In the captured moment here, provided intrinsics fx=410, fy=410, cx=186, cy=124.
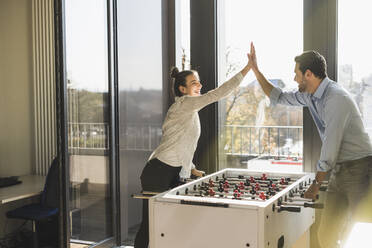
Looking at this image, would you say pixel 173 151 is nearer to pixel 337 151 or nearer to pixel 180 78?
pixel 180 78

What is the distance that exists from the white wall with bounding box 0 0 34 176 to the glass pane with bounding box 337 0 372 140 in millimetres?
2578

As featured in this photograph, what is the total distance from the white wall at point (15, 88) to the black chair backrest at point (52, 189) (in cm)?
27

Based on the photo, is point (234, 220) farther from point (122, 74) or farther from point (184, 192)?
point (122, 74)

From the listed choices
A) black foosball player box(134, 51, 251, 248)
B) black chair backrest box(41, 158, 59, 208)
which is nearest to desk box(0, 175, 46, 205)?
black chair backrest box(41, 158, 59, 208)

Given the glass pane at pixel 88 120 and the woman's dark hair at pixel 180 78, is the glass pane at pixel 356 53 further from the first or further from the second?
the glass pane at pixel 88 120

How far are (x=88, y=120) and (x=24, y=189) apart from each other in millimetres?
745

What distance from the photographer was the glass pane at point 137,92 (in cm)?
372

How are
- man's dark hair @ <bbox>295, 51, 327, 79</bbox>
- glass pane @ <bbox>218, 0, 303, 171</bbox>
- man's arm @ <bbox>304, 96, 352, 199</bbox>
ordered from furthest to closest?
1. glass pane @ <bbox>218, 0, 303, 171</bbox>
2. man's dark hair @ <bbox>295, 51, 327, 79</bbox>
3. man's arm @ <bbox>304, 96, 352, 199</bbox>

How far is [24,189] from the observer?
10.8 feet

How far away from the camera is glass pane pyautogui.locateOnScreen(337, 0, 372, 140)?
10.8ft

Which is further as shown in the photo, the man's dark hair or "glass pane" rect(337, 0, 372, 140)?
"glass pane" rect(337, 0, 372, 140)

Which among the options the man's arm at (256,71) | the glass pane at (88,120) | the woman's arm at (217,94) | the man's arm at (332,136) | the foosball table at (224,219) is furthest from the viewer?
the glass pane at (88,120)

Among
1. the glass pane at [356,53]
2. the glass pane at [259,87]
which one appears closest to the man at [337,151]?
the glass pane at [356,53]

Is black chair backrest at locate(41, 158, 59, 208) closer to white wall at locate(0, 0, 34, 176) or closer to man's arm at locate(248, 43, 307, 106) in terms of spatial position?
white wall at locate(0, 0, 34, 176)
